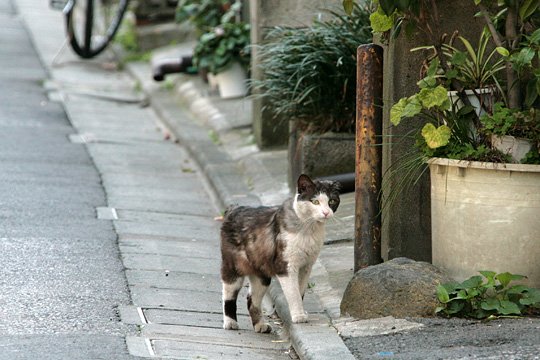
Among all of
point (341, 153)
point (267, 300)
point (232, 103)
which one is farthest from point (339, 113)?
point (232, 103)

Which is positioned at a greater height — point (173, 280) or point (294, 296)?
point (294, 296)

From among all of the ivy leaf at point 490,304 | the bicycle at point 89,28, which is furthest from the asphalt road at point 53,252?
the bicycle at point 89,28

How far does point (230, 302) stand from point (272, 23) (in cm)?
Answer: 539

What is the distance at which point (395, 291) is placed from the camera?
6.03m

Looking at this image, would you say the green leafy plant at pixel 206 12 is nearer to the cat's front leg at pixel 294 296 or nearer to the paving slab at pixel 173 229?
the paving slab at pixel 173 229

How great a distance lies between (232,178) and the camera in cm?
1049

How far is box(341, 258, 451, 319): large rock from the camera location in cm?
600

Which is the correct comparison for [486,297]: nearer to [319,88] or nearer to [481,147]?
[481,147]

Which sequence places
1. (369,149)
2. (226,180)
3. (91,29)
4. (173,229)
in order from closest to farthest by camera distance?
(369,149) < (173,229) < (226,180) < (91,29)

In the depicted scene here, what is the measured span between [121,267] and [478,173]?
2.67 m

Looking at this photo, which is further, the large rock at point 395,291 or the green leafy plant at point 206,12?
the green leafy plant at point 206,12

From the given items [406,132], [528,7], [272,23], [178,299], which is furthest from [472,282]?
[272,23]

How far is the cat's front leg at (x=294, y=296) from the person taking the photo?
6.11 meters

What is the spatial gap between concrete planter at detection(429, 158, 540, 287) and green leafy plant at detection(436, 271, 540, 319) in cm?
13
